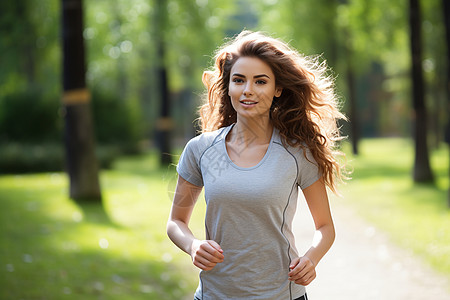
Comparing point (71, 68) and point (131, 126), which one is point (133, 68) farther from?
point (71, 68)

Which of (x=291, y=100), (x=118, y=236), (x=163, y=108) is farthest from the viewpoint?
(x=163, y=108)

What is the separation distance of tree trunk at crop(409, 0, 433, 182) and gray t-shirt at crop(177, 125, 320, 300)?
13849 mm

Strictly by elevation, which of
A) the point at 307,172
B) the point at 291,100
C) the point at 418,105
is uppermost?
the point at 291,100

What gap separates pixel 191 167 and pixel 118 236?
6.92 metres

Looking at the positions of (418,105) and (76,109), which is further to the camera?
(418,105)

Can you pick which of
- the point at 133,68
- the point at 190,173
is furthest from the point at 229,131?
the point at 133,68

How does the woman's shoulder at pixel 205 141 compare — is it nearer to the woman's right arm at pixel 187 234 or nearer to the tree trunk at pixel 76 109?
the woman's right arm at pixel 187 234

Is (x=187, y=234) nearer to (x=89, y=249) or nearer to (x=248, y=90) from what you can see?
(x=248, y=90)

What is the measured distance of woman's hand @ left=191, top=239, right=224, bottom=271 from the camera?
2.54m

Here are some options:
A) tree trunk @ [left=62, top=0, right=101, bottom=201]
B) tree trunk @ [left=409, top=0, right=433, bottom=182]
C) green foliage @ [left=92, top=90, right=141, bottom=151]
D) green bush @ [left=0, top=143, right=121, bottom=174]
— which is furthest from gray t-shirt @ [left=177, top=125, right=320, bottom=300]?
green foliage @ [left=92, top=90, right=141, bottom=151]

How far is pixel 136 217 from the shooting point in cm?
1159

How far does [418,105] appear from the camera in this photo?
1598 cm

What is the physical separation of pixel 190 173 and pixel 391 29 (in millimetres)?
20232

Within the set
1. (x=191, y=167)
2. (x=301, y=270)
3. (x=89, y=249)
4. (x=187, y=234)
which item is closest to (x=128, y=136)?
(x=89, y=249)
